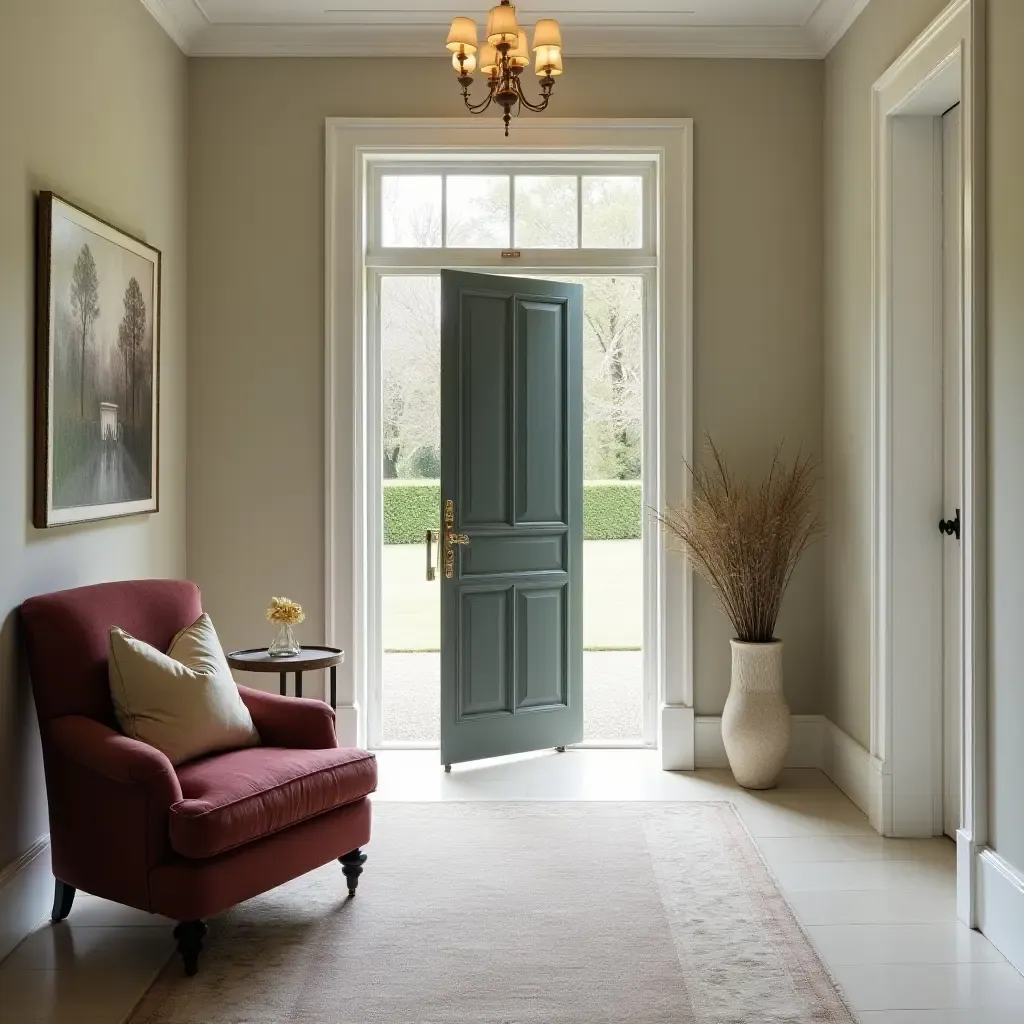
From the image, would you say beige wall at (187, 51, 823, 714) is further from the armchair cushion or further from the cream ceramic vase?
the armchair cushion

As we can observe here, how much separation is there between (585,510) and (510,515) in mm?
457

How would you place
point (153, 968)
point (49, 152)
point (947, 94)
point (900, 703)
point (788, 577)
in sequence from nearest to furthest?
point (153, 968) → point (49, 152) → point (947, 94) → point (900, 703) → point (788, 577)

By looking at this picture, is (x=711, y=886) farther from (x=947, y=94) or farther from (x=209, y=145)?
(x=209, y=145)

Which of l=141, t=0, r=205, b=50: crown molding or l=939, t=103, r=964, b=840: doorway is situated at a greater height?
l=141, t=0, r=205, b=50: crown molding

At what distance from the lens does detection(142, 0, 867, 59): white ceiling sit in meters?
4.57

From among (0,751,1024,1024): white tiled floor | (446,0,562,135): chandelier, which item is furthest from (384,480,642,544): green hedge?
(446,0,562,135): chandelier

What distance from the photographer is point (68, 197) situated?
3582 millimetres

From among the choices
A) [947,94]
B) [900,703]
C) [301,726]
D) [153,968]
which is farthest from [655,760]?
[947,94]

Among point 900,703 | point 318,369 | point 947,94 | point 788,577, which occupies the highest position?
point 947,94

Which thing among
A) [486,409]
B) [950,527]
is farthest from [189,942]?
[950,527]

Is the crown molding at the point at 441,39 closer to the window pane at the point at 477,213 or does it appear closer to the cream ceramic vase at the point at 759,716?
the window pane at the point at 477,213

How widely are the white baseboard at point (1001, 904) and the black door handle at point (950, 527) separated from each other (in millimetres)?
1196

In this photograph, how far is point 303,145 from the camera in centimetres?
494

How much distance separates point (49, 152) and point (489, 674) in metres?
2.78
